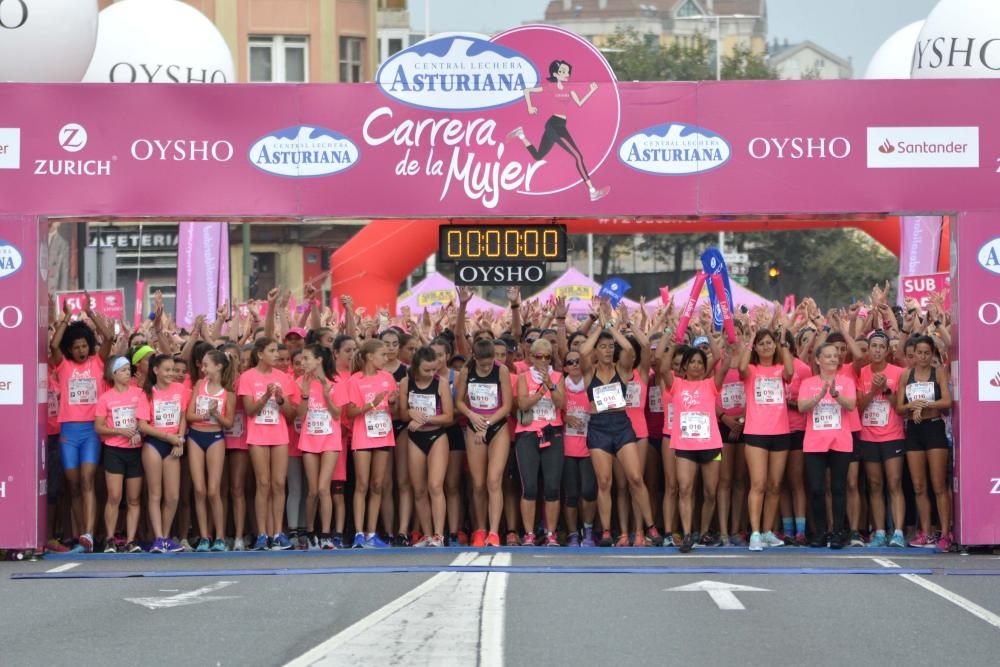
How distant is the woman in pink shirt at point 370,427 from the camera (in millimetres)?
15156

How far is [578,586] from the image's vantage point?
1202 centimetres

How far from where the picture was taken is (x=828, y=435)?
15.0 meters

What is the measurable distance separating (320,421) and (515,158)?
2814 mm

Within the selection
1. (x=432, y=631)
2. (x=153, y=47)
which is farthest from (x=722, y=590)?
(x=153, y=47)

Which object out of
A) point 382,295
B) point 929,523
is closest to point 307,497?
point 929,523

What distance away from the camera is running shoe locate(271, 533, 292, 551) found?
15266 millimetres

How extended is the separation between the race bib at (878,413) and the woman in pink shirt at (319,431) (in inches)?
181

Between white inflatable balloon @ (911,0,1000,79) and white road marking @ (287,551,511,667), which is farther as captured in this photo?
white inflatable balloon @ (911,0,1000,79)

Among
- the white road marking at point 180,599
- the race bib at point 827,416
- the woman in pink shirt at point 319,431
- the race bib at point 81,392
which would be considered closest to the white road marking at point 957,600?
the race bib at point 827,416

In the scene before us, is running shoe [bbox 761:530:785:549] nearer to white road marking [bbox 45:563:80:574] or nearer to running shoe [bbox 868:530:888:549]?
running shoe [bbox 868:530:888:549]

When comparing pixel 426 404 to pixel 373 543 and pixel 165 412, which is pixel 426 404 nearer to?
pixel 373 543

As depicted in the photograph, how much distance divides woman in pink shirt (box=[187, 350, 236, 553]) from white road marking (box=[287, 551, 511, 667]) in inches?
138

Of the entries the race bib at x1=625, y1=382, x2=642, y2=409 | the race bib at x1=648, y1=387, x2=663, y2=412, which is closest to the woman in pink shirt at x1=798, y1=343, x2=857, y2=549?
the race bib at x1=648, y1=387, x2=663, y2=412

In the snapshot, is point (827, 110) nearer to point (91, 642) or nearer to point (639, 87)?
point (639, 87)
